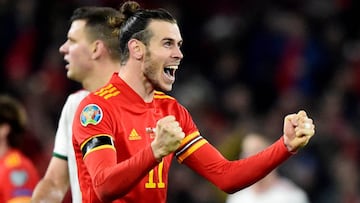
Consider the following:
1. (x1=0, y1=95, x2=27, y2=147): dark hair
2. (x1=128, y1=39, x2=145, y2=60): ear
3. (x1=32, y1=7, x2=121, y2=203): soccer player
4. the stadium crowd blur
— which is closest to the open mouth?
(x1=128, y1=39, x2=145, y2=60): ear

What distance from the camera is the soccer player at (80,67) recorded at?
6055 mm

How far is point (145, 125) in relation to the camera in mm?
5176

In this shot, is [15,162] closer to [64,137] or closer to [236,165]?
[64,137]

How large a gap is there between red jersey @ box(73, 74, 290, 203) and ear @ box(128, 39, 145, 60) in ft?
0.54

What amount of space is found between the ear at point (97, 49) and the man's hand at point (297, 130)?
141 centimetres

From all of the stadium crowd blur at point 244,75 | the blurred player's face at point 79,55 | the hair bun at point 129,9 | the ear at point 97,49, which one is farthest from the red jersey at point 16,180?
the stadium crowd blur at point 244,75

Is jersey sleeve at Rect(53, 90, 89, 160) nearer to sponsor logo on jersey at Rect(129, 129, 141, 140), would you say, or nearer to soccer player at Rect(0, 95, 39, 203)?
soccer player at Rect(0, 95, 39, 203)

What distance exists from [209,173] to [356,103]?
21.7 ft

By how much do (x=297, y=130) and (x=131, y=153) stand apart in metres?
0.75

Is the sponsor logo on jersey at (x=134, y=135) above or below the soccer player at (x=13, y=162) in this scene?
above

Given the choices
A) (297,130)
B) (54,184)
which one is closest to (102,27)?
(54,184)

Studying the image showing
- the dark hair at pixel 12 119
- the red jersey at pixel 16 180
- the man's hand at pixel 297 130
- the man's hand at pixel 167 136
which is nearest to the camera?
the man's hand at pixel 167 136

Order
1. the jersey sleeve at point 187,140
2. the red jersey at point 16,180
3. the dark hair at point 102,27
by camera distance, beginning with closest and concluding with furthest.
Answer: the jersey sleeve at point 187,140 → the dark hair at point 102,27 → the red jersey at point 16,180

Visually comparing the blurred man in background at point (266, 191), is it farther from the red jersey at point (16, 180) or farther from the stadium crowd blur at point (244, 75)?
the red jersey at point (16, 180)
